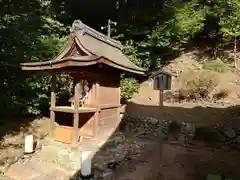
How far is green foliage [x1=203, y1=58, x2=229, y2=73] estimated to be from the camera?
13695 millimetres

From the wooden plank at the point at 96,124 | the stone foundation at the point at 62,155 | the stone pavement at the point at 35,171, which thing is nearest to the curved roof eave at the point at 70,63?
the wooden plank at the point at 96,124

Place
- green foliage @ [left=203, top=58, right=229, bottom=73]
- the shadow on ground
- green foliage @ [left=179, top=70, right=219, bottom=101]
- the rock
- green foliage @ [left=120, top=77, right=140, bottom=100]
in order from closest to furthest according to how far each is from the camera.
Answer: the shadow on ground → the rock → green foliage @ [left=179, top=70, right=219, bottom=101] → green foliage @ [left=120, top=77, right=140, bottom=100] → green foliage @ [left=203, top=58, right=229, bottom=73]

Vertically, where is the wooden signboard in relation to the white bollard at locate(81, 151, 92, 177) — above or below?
above

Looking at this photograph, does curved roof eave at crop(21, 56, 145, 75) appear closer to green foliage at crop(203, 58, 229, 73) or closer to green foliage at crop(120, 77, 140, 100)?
green foliage at crop(120, 77, 140, 100)

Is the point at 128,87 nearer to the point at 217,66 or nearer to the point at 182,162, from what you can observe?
the point at 217,66

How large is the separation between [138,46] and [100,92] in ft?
23.7

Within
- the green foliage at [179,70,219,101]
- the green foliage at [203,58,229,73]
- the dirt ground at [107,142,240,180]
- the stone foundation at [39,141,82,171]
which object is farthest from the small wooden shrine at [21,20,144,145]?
the green foliage at [203,58,229,73]

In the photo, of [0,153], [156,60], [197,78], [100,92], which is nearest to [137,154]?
[100,92]

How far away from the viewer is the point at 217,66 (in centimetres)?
1395

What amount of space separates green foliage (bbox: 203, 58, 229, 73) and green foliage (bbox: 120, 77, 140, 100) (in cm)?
463

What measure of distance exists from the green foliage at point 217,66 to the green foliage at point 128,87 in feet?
15.2

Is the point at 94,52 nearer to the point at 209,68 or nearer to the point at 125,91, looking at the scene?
the point at 125,91

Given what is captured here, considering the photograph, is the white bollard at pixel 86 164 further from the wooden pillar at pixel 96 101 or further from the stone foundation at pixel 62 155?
the wooden pillar at pixel 96 101

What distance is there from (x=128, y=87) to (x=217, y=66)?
5.55 m
